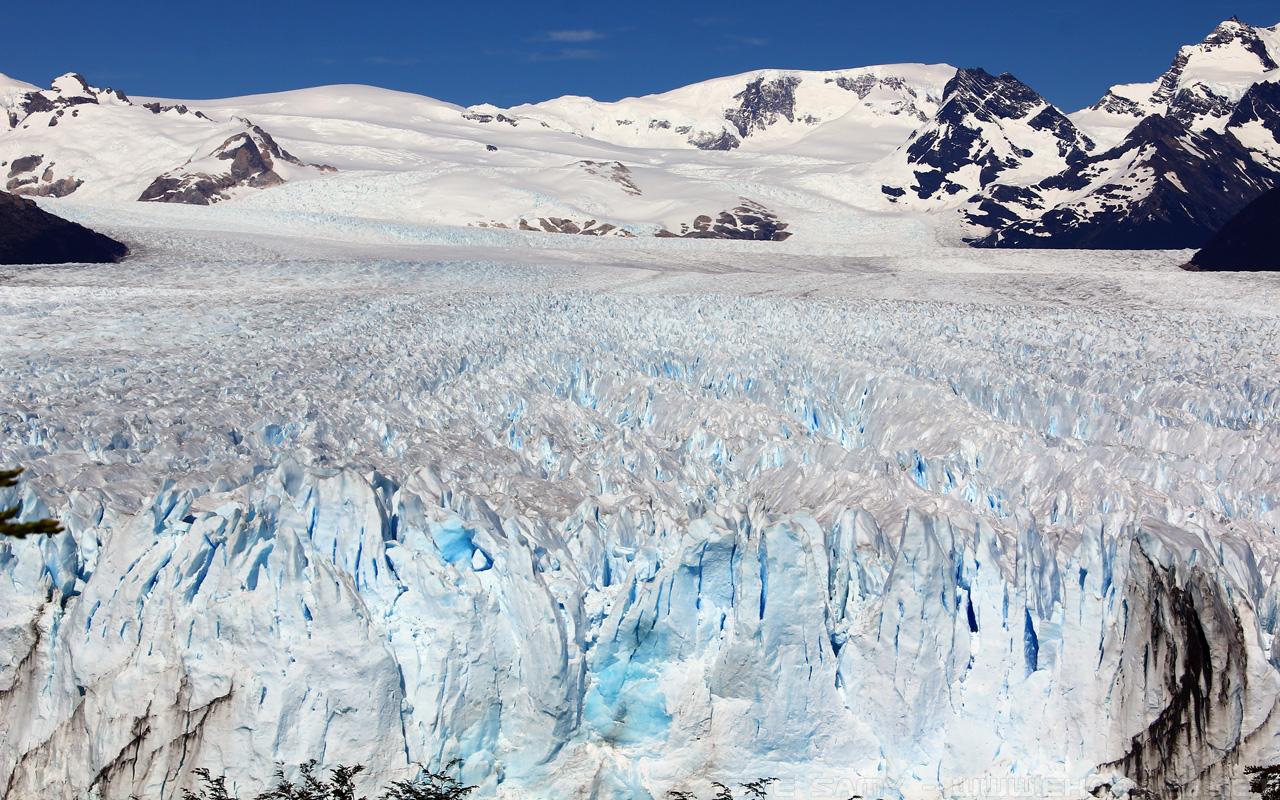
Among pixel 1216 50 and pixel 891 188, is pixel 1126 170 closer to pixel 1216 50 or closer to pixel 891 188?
pixel 891 188

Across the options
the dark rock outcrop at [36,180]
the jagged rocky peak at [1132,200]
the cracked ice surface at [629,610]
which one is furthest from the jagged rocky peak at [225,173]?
the cracked ice surface at [629,610]

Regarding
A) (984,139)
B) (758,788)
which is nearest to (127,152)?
(984,139)

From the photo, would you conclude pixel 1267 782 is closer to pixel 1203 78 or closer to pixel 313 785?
pixel 313 785

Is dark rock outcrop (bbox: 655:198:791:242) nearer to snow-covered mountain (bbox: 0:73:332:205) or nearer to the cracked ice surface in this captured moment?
snow-covered mountain (bbox: 0:73:332:205)

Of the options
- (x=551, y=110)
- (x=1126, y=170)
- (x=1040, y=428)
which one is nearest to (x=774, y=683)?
(x=1040, y=428)

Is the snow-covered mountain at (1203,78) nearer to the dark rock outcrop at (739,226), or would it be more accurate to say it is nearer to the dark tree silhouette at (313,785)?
the dark rock outcrop at (739,226)
